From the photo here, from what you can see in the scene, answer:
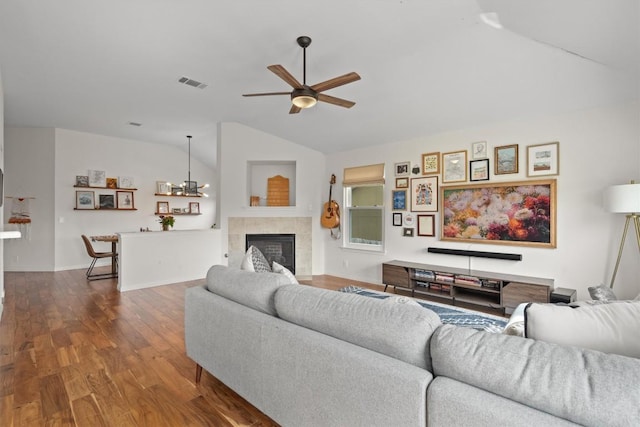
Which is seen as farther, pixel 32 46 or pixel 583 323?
pixel 32 46

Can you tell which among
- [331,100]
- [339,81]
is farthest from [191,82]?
[339,81]

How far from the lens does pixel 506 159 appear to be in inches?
162

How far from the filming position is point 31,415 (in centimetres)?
189

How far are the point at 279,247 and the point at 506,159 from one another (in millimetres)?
3927

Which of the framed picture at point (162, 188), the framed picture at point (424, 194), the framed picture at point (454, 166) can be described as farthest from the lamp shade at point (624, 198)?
the framed picture at point (162, 188)

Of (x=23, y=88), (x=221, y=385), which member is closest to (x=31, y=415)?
(x=221, y=385)

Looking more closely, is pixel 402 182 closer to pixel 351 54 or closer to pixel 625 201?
pixel 351 54

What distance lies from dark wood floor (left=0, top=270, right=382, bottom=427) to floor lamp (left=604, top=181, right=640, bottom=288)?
3.57 m

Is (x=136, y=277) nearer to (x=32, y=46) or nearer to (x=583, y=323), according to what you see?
(x=32, y=46)

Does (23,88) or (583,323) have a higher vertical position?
(23,88)

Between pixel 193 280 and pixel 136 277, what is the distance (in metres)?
0.92

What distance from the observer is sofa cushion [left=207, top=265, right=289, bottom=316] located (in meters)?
1.83

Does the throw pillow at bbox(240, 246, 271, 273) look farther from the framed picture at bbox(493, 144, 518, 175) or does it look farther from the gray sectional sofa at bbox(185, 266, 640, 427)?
the framed picture at bbox(493, 144, 518, 175)

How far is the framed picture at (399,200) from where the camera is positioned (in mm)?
5129
